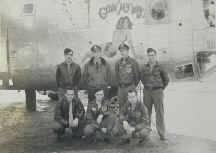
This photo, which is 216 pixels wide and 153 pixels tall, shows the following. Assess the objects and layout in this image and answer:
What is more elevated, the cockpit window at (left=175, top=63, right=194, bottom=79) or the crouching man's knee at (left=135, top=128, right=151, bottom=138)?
the cockpit window at (left=175, top=63, right=194, bottom=79)

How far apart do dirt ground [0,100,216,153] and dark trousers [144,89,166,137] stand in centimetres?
8

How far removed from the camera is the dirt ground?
2.89 meters

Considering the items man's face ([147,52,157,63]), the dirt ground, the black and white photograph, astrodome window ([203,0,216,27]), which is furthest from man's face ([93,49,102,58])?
astrodome window ([203,0,216,27])

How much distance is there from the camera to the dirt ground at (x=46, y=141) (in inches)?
114

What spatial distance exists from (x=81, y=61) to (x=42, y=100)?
517 millimetres

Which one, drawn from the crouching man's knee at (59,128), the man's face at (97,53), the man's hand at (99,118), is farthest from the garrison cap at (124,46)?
the crouching man's knee at (59,128)

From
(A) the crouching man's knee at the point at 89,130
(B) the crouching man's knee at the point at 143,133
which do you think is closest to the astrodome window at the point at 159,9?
(B) the crouching man's knee at the point at 143,133

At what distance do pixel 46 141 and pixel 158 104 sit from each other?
1.10 meters

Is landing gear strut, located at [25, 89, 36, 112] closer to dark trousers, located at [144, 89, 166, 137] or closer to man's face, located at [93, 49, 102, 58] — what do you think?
man's face, located at [93, 49, 102, 58]

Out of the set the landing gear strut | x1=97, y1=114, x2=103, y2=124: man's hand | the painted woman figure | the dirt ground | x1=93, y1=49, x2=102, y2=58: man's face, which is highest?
the painted woman figure

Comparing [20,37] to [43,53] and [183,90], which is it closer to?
[43,53]

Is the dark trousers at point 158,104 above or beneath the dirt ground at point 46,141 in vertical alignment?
above

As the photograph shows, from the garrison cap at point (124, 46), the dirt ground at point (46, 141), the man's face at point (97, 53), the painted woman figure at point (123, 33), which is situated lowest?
the dirt ground at point (46, 141)

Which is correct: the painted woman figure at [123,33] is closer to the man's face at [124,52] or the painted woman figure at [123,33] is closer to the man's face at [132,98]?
the man's face at [124,52]
